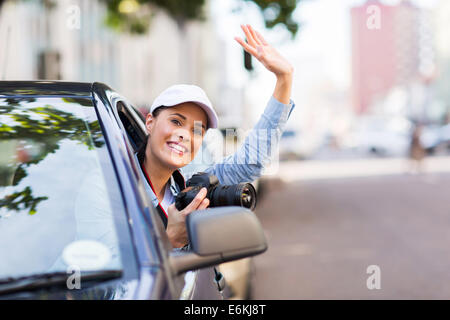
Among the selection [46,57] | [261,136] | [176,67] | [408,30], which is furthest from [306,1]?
[408,30]

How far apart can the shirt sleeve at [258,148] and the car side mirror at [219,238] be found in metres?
0.93

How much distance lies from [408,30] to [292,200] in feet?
439

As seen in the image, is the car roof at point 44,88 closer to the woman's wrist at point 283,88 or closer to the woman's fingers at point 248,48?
the woman's fingers at point 248,48

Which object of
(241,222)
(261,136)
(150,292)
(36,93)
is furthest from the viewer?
(261,136)

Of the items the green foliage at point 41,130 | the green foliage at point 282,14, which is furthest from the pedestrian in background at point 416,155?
the green foliage at point 41,130

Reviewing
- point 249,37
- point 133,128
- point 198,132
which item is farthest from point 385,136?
point 198,132

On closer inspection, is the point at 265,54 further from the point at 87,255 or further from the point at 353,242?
the point at 353,242

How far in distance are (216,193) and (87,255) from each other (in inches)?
25.9

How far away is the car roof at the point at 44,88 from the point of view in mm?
2264

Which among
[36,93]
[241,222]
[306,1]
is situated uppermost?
[306,1]

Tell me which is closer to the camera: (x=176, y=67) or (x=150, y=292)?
(x=150, y=292)

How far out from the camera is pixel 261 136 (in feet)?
9.12

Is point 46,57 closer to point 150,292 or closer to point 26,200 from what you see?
point 26,200
